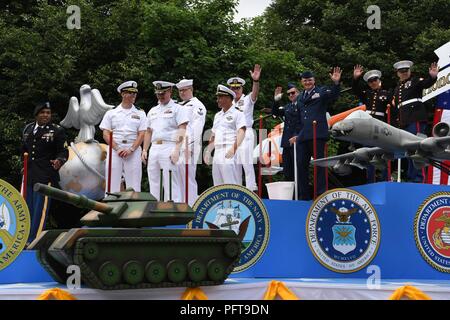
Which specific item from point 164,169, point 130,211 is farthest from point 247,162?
point 130,211

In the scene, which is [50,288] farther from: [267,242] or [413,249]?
[413,249]

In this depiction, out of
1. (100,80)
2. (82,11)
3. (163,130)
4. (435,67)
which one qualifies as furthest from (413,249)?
(82,11)

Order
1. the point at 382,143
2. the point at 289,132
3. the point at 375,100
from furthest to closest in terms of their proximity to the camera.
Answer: the point at 375,100 → the point at 289,132 → the point at 382,143

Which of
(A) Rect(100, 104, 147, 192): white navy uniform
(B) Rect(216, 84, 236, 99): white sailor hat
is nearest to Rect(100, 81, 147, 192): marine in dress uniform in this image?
(A) Rect(100, 104, 147, 192): white navy uniform

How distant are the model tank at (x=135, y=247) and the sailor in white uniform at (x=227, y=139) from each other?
2.57 m

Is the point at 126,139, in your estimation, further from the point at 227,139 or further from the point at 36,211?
the point at 36,211

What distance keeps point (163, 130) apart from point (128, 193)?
115 inches

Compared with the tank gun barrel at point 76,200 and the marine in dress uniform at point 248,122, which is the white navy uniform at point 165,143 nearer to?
the marine in dress uniform at point 248,122

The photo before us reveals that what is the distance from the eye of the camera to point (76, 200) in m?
8.42

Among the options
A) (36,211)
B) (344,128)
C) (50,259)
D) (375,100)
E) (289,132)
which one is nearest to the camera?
(50,259)

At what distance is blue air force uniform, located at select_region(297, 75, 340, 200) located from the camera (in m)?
11.2

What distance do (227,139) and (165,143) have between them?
3.05 ft

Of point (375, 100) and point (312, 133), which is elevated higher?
point (375, 100)
